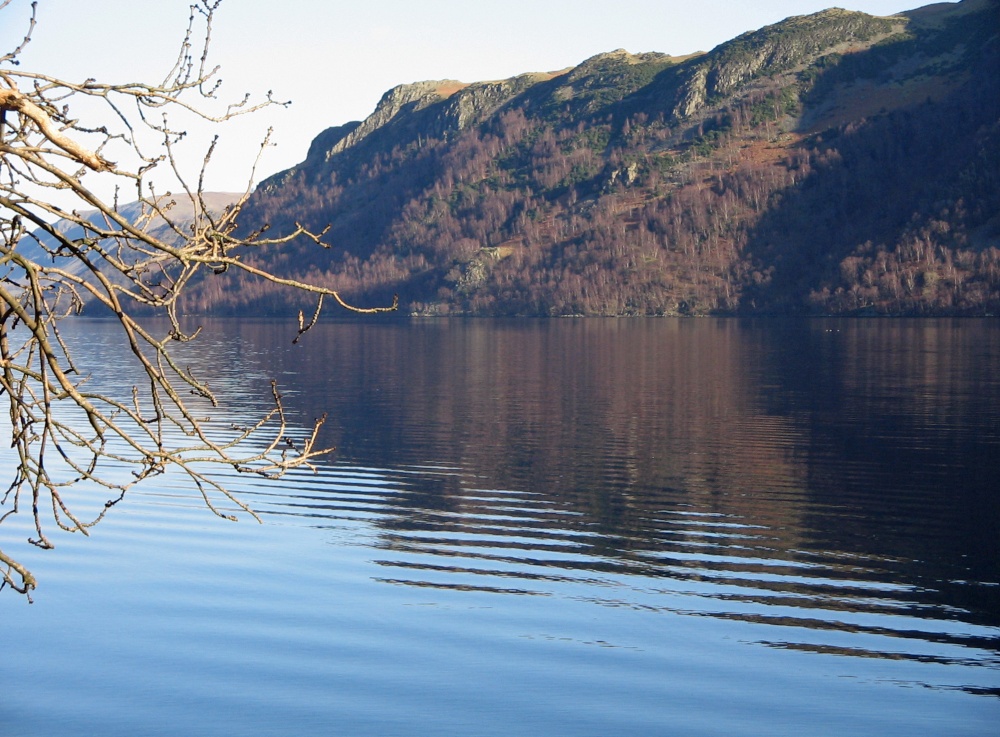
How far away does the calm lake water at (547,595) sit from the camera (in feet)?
44.9

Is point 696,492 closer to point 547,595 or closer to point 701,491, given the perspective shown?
point 701,491

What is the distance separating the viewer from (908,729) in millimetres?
13094

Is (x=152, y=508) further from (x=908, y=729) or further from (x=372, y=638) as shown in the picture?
(x=908, y=729)

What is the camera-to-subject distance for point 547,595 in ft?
60.4

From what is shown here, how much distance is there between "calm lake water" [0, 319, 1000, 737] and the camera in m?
13.7

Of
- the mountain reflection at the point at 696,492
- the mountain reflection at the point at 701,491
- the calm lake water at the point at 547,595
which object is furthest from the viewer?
the mountain reflection at the point at 701,491

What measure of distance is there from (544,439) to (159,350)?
32.2 m

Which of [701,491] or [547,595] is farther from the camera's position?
[701,491]

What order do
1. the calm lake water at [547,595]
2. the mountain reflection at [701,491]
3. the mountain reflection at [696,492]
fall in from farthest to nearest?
1. the mountain reflection at [701,491]
2. the mountain reflection at [696,492]
3. the calm lake water at [547,595]

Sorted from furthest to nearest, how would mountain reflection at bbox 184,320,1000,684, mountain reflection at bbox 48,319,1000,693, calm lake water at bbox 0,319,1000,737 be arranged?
mountain reflection at bbox 184,320,1000,684, mountain reflection at bbox 48,319,1000,693, calm lake water at bbox 0,319,1000,737

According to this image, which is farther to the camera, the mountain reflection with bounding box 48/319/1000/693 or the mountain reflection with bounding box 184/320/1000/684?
the mountain reflection with bounding box 184/320/1000/684

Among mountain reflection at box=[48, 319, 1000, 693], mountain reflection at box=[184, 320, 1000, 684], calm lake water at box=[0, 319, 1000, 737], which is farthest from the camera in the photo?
mountain reflection at box=[184, 320, 1000, 684]

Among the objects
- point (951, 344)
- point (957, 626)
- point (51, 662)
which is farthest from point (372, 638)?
point (951, 344)

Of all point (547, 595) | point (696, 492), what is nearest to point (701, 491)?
point (696, 492)
